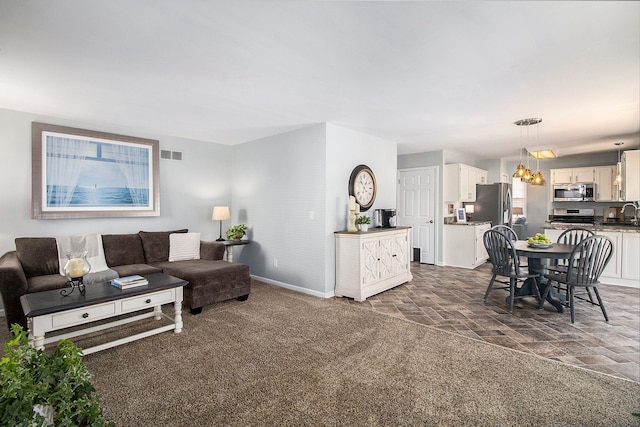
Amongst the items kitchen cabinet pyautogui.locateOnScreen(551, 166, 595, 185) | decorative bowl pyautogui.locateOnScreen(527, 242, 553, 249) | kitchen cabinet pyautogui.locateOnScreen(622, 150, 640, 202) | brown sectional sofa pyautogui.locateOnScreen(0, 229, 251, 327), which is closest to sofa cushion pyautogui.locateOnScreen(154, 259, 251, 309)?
brown sectional sofa pyautogui.locateOnScreen(0, 229, 251, 327)

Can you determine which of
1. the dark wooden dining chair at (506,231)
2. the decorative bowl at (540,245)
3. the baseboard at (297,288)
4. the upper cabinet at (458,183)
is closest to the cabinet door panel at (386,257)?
the baseboard at (297,288)

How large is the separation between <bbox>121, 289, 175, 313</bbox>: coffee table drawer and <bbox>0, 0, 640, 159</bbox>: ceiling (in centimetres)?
197

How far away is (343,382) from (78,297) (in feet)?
7.42

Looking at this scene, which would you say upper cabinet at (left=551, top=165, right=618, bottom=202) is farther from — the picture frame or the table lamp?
the picture frame

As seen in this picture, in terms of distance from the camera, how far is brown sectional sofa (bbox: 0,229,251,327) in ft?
9.67

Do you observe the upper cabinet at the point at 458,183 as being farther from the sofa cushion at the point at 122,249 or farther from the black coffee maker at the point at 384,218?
the sofa cushion at the point at 122,249

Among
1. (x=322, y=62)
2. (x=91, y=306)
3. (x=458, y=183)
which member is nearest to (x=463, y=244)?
(x=458, y=183)

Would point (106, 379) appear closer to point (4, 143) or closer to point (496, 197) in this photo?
point (4, 143)

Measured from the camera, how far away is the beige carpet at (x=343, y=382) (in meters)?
1.89

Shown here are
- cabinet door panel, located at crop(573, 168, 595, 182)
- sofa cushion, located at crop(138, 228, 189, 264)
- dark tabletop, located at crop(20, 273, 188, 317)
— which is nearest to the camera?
dark tabletop, located at crop(20, 273, 188, 317)

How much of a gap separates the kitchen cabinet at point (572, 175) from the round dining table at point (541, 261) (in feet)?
12.9

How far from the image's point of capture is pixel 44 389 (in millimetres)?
960

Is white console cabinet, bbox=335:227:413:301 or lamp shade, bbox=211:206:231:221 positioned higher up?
lamp shade, bbox=211:206:231:221

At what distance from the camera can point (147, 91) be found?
3.11 meters
